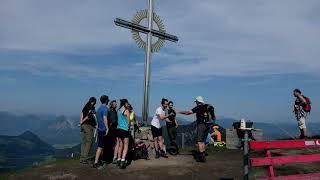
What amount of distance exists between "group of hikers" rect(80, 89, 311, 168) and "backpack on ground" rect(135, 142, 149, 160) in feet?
0.85

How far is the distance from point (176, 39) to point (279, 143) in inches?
409

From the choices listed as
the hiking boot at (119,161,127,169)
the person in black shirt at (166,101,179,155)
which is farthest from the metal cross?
the hiking boot at (119,161,127,169)

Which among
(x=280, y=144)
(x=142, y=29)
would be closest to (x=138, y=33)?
(x=142, y=29)

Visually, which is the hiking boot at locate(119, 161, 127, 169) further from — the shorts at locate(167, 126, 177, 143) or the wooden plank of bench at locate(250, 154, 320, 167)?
the wooden plank of bench at locate(250, 154, 320, 167)

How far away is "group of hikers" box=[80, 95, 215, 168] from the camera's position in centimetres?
1425

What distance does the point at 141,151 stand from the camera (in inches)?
622

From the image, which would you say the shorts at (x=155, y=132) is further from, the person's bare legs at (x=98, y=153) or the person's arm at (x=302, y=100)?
the person's arm at (x=302, y=100)

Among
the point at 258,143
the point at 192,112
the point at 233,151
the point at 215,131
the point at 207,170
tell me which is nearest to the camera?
the point at 258,143

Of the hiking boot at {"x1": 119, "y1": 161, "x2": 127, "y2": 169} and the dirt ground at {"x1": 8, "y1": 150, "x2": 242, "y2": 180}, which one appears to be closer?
the dirt ground at {"x1": 8, "y1": 150, "x2": 242, "y2": 180}

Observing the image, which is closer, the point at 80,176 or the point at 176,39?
the point at 80,176

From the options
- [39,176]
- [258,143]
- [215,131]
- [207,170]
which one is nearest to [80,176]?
[39,176]

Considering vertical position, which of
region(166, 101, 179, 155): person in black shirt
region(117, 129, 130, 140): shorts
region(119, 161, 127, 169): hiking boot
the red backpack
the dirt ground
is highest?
the red backpack

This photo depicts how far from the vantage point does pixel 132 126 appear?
15.7 meters

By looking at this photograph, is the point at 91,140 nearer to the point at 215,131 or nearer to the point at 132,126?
the point at 132,126
